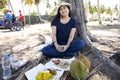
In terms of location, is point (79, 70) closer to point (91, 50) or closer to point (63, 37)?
point (63, 37)

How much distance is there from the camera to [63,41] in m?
5.76

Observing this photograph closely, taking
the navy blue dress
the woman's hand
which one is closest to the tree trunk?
the navy blue dress

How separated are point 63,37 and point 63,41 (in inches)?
3.5

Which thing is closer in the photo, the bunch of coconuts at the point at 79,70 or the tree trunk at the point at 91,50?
the bunch of coconuts at the point at 79,70

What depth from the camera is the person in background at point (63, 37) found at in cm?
547

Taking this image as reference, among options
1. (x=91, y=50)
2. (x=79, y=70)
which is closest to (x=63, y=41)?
(x=91, y=50)

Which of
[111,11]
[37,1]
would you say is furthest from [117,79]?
[111,11]

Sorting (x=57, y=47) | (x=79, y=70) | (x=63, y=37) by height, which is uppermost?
(x=63, y=37)

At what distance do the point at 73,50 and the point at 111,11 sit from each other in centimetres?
6678

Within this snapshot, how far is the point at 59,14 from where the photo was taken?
19.0ft

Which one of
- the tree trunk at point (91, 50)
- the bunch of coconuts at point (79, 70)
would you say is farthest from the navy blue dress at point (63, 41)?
the bunch of coconuts at point (79, 70)

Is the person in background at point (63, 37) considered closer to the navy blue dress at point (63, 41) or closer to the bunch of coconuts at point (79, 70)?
the navy blue dress at point (63, 41)

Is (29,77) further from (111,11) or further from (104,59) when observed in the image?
(111,11)

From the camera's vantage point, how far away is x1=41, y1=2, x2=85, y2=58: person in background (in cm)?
547
